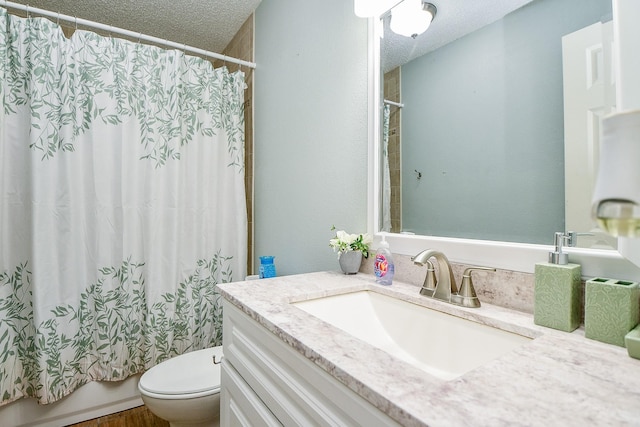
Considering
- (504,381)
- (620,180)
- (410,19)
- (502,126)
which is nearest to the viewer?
(620,180)

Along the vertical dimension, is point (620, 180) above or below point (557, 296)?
above

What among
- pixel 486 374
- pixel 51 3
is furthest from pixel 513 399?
pixel 51 3

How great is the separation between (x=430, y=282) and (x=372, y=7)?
95cm

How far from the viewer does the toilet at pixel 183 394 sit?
1.24 m

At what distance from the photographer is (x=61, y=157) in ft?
5.28

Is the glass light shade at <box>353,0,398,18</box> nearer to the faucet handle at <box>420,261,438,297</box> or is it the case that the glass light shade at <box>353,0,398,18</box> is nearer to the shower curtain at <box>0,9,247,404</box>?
the faucet handle at <box>420,261,438,297</box>

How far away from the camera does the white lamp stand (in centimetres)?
31

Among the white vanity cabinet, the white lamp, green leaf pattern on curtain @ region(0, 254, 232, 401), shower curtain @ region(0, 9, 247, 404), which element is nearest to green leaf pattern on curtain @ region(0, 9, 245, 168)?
shower curtain @ region(0, 9, 247, 404)

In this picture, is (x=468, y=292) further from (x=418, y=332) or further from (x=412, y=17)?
(x=412, y=17)

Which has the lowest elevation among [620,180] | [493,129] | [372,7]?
[620,180]

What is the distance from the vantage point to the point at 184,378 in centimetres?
138

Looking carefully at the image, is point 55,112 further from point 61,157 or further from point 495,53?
point 495,53

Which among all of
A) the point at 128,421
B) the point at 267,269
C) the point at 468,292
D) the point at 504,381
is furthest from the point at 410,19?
the point at 128,421

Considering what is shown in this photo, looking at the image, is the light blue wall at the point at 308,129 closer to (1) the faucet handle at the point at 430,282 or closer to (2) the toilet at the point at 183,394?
(1) the faucet handle at the point at 430,282
